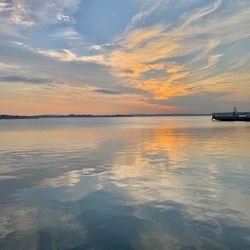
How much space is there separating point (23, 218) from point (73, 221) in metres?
1.93

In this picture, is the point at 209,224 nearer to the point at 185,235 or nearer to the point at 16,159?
the point at 185,235

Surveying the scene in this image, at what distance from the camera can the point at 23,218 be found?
11172 mm

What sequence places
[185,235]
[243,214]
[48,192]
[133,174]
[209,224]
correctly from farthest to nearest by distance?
[133,174] → [48,192] → [243,214] → [209,224] → [185,235]

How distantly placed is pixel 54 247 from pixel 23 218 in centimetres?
307

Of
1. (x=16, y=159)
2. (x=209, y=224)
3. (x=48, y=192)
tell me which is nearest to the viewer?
(x=209, y=224)

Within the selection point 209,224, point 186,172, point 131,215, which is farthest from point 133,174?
point 209,224

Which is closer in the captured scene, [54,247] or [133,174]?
[54,247]

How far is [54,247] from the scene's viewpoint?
28.4 ft

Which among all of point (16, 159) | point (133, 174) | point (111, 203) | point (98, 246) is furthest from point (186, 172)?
point (16, 159)

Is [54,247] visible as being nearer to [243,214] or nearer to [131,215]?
[131,215]

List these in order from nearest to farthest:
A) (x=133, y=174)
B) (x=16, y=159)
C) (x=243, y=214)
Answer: (x=243, y=214) → (x=133, y=174) → (x=16, y=159)

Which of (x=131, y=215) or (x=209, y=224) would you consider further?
(x=131, y=215)

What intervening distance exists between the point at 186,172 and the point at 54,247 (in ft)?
42.7

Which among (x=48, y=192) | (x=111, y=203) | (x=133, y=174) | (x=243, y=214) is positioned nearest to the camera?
(x=243, y=214)
